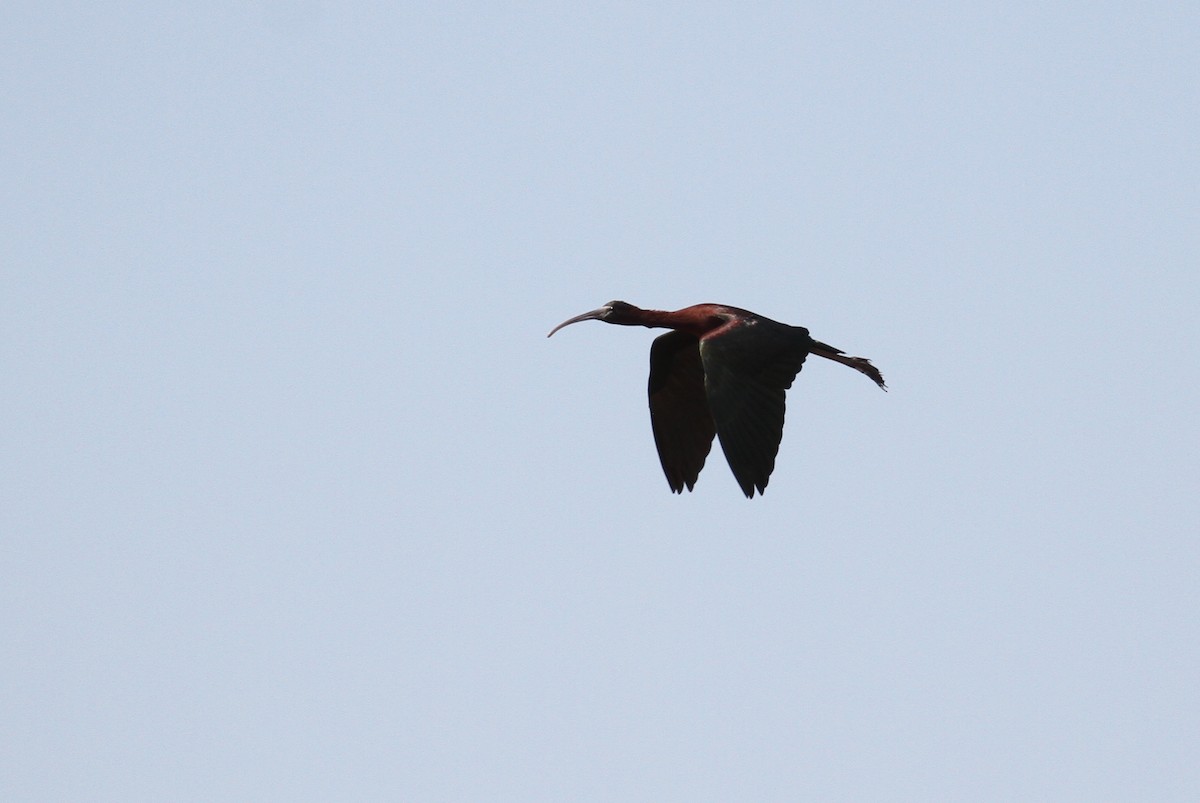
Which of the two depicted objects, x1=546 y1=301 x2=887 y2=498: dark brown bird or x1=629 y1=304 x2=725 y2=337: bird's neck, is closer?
x1=546 y1=301 x2=887 y2=498: dark brown bird

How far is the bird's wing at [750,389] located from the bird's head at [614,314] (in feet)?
6.55

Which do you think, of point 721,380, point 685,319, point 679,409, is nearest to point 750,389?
point 721,380

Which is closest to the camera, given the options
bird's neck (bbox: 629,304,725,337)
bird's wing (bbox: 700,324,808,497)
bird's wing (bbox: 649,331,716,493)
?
bird's wing (bbox: 700,324,808,497)

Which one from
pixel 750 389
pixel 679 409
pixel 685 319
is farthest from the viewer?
pixel 679 409

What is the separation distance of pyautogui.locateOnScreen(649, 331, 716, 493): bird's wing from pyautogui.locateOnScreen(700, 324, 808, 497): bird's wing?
2.67 meters

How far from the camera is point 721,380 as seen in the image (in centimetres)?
2272

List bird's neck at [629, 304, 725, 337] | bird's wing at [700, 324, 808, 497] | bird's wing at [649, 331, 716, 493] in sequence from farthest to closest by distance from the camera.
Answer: bird's wing at [649, 331, 716, 493]
bird's neck at [629, 304, 725, 337]
bird's wing at [700, 324, 808, 497]

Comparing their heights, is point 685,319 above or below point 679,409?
above

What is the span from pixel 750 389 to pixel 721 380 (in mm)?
363

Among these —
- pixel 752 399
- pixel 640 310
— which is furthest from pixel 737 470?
pixel 640 310

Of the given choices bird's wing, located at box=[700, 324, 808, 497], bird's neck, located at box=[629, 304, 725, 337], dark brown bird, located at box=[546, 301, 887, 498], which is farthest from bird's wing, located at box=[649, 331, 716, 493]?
bird's wing, located at box=[700, 324, 808, 497]

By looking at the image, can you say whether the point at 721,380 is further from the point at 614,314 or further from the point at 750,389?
the point at 614,314

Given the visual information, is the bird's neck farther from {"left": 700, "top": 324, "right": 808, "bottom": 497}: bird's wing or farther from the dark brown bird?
{"left": 700, "top": 324, "right": 808, "bottom": 497}: bird's wing

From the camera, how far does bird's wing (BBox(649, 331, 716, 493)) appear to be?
26.1 m
